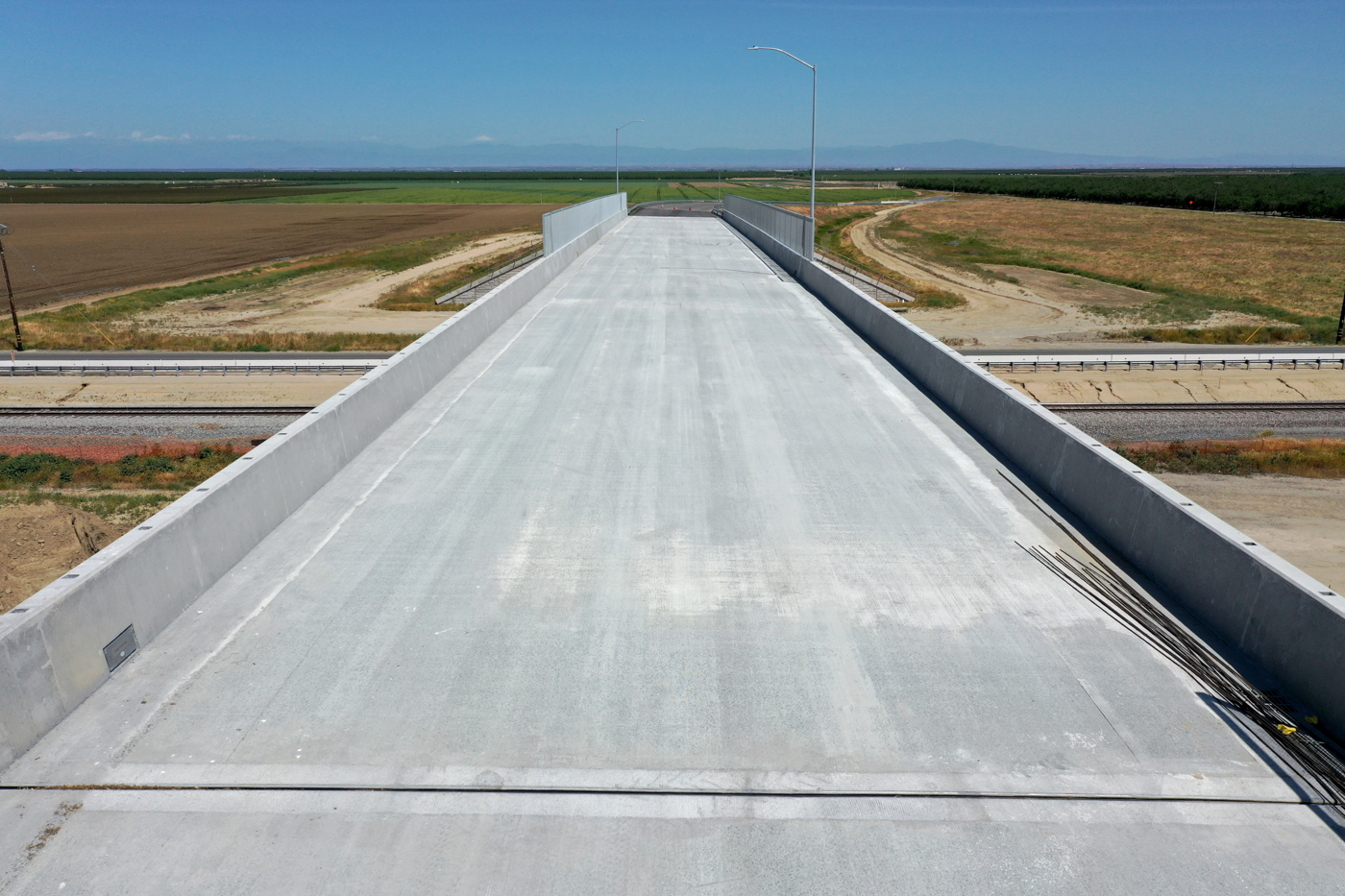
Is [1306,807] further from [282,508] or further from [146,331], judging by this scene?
[146,331]

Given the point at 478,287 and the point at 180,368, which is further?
the point at 478,287

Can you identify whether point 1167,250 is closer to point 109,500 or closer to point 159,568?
point 109,500

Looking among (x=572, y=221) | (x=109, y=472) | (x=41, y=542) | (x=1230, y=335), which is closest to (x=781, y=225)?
(x=572, y=221)

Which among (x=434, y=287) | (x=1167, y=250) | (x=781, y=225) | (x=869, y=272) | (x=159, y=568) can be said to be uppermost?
(x=781, y=225)

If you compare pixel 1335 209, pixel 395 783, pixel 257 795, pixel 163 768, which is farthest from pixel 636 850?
pixel 1335 209

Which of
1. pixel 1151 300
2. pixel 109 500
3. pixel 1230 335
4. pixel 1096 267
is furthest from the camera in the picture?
pixel 1096 267

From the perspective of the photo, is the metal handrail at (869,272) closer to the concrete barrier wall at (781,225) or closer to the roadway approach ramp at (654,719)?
the concrete barrier wall at (781,225)
